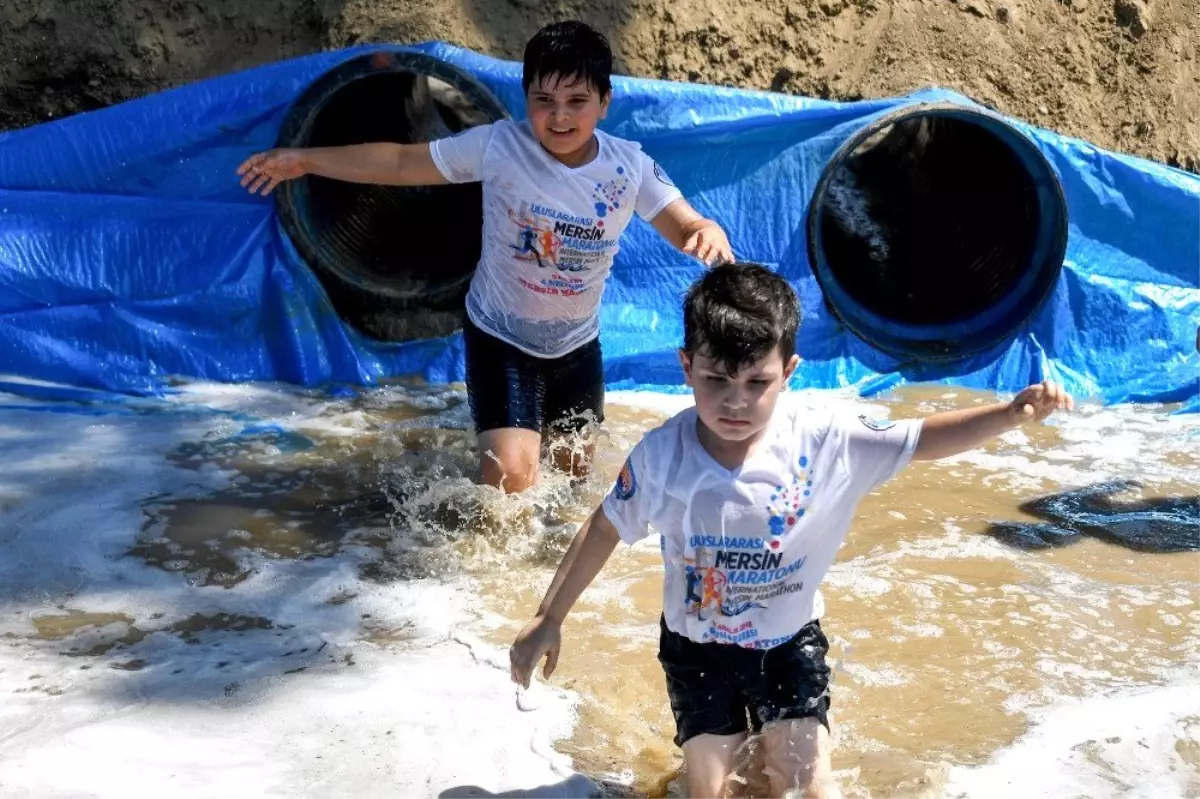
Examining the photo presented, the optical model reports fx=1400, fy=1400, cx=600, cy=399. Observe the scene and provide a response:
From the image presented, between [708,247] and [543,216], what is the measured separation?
70 cm

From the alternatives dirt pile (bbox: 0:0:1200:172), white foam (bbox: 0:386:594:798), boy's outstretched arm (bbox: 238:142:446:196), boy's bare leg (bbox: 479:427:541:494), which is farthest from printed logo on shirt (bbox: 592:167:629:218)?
dirt pile (bbox: 0:0:1200:172)

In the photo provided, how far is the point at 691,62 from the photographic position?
22.9 feet

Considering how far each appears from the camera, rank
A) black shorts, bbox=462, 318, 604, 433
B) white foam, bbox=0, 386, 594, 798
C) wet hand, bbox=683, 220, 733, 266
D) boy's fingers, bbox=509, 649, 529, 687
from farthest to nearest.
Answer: black shorts, bbox=462, 318, 604, 433
wet hand, bbox=683, 220, 733, 266
white foam, bbox=0, 386, 594, 798
boy's fingers, bbox=509, 649, 529, 687

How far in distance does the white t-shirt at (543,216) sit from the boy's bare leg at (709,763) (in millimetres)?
2116

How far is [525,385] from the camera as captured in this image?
474 cm

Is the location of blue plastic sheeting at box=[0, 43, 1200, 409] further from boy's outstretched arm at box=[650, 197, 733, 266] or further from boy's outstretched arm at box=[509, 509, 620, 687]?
boy's outstretched arm at box=[509, 509, 620, 687]

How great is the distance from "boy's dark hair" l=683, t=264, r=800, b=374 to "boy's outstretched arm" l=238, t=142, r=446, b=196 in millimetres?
2047

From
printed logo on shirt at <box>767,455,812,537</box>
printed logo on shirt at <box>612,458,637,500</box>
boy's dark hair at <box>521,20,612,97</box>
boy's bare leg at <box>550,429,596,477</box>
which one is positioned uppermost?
boy's dark hair at <box>521,20,612,97</box>

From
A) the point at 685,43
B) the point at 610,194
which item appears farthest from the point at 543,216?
the point at 685,43

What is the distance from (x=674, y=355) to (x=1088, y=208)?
2.04 meters

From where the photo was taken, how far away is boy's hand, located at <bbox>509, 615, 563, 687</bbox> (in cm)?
275

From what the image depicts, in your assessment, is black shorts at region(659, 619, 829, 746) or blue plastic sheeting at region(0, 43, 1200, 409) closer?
black shorts at region(659, 619, 829, 746)

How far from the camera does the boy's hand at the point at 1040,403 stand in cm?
261

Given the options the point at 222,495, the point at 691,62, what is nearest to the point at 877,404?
the point at 691,62
